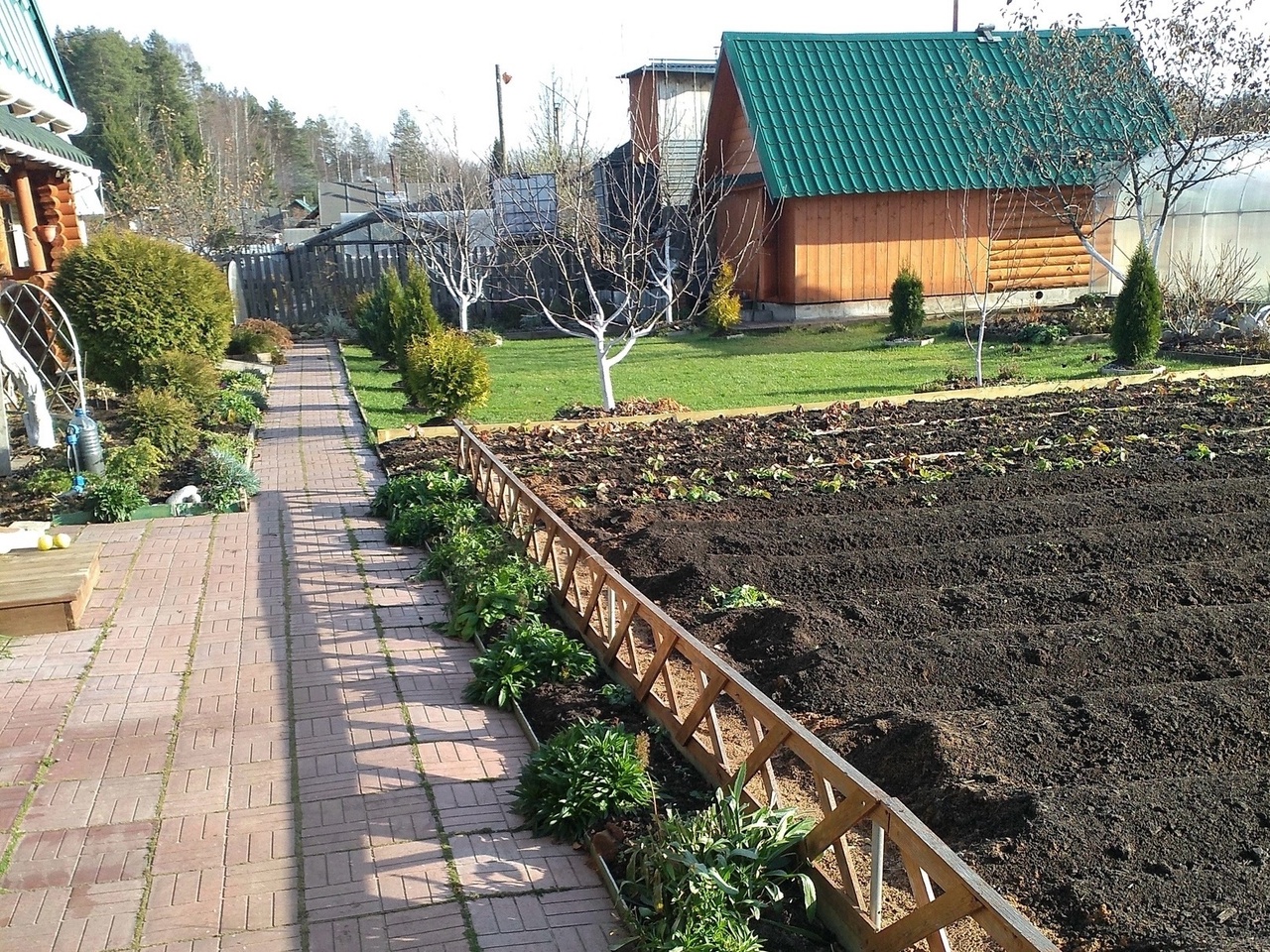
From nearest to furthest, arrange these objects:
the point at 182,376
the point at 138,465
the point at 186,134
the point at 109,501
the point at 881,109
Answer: the point at 109,501 < the point at 138,465 < the point at 182,376 < the point at 881,109 < the point at 186,134

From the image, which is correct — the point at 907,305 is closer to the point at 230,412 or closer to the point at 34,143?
the point at 230,412

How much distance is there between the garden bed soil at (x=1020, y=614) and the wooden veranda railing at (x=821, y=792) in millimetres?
248

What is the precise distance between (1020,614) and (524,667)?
253cm

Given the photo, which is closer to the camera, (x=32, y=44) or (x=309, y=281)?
(x=32, y=44)

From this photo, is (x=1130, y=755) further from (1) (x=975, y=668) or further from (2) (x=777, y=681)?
(2) (x=777, y=681)

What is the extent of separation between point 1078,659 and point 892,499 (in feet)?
10.3

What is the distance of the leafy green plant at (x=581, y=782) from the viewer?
385 centimetres

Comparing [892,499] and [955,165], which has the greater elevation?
[955,165]

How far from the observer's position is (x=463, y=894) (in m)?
3.52

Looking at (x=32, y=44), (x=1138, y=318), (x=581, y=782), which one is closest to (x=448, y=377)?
(x=32, y=44)

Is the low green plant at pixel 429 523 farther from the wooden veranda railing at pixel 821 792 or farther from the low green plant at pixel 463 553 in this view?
the wooden veranda railing at pixel 821 792

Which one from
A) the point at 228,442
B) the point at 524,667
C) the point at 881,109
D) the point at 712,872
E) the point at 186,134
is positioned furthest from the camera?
the point at 186,134

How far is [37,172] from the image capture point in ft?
48.4

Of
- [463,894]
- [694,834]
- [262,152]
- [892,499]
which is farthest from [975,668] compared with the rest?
[262,152]
